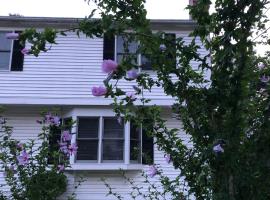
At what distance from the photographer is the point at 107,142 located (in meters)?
13.2

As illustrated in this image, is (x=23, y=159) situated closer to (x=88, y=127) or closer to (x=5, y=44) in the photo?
(x=88, y=127)

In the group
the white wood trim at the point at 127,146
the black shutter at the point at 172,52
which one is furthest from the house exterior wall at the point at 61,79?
the black shutter at the point at 172,52

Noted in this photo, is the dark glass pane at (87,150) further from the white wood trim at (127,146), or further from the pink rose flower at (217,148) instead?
the pink rose flower at (217,148)

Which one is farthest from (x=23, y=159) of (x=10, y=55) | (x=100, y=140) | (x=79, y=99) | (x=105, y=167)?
(x=10, y=55)

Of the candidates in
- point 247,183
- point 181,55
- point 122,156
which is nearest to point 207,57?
point 181,55

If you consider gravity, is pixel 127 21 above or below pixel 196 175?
above

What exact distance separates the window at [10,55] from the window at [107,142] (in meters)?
2.53

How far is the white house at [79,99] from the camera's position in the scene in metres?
12.8

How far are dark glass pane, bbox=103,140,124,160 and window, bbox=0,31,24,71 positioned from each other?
3502mm

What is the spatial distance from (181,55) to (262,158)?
78 centimetres

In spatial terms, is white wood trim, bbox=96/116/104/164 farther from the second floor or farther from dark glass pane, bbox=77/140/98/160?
the second floor

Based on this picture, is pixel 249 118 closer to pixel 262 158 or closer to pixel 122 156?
pixel 262 158

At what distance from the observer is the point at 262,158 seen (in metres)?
2.62

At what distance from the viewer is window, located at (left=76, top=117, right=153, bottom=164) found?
42.1 ft
